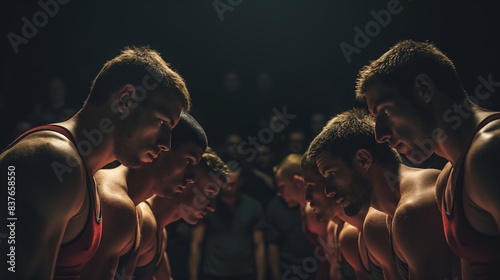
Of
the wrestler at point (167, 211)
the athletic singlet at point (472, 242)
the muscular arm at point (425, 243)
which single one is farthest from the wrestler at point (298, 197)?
the athletic singlet at point (472, 242)

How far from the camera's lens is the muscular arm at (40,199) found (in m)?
1.40

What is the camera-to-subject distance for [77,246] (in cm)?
174

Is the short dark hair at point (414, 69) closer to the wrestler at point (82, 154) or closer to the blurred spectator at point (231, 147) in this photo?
the wrestler at point (82, 154)

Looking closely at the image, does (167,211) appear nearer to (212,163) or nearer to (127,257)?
(212,163)

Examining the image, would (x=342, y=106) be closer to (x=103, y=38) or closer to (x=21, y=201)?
(x=103, y=38)

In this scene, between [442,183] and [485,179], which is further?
[442,183]

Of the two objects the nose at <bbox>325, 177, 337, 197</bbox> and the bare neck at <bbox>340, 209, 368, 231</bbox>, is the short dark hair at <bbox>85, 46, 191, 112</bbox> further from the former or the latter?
the bare neck at <bbox>340, 209, 368, 231</bbox>

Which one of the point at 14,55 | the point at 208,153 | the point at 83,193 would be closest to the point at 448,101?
the point at 83,193

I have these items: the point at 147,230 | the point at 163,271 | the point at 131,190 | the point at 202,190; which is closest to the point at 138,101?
the point at 131,190

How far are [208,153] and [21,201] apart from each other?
2.22m

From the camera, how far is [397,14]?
5.18 metres

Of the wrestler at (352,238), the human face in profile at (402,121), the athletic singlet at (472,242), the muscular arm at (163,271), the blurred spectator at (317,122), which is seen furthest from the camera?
the blurred spectator at (317,122)

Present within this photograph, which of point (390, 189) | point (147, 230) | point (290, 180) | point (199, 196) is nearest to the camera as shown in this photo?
point (390, 189)

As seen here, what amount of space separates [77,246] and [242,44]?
4.41 m
